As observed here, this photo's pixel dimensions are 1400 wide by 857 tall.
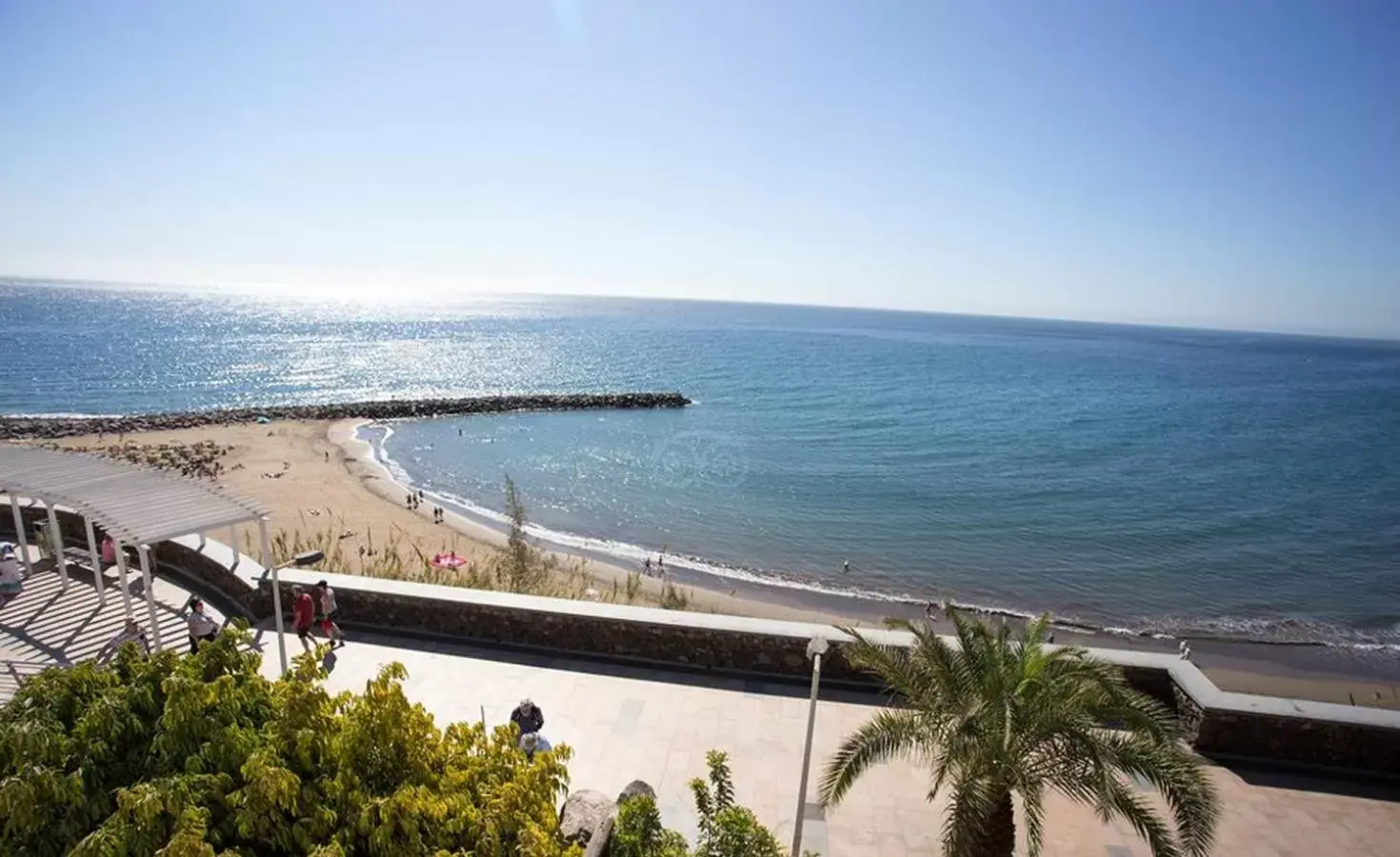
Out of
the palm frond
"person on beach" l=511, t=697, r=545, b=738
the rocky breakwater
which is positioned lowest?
the rocky breakwater

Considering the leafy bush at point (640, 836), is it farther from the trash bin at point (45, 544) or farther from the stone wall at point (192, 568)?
the trash bin at point (45, 544)

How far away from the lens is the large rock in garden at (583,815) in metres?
6.14

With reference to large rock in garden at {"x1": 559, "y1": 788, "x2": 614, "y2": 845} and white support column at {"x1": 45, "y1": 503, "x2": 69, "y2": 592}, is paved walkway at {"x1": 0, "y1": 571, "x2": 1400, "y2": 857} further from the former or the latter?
large rock in garden at {"x1": 559, "y1": 788, "x2": 614, "y2": 845}

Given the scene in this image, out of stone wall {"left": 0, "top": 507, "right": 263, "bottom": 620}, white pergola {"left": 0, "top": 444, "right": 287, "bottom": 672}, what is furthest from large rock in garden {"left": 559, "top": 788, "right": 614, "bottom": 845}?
stone wall {"left": 0, "top": 507, "right": 263, "bottom": 620}

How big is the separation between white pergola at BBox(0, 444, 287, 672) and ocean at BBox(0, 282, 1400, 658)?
16.5 meters

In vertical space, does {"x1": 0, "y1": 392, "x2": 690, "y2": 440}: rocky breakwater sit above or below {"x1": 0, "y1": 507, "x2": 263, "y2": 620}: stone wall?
below

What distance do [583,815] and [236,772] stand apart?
2.96 metres

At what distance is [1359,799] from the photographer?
8445 mm

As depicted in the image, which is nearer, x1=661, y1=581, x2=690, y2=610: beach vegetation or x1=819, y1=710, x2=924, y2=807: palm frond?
x1=819, y1=710, x2=924, y2=807: palm frond

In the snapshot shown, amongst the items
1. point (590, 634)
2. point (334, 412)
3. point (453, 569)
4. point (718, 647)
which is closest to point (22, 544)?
point (453, 569)

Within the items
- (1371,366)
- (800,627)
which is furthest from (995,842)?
(1371,366)

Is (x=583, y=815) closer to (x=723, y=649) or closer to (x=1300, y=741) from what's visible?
(x=723, y=649)

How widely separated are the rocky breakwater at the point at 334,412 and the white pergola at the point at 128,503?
39.5 metres

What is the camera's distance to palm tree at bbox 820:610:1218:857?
→ 20.4 ft
